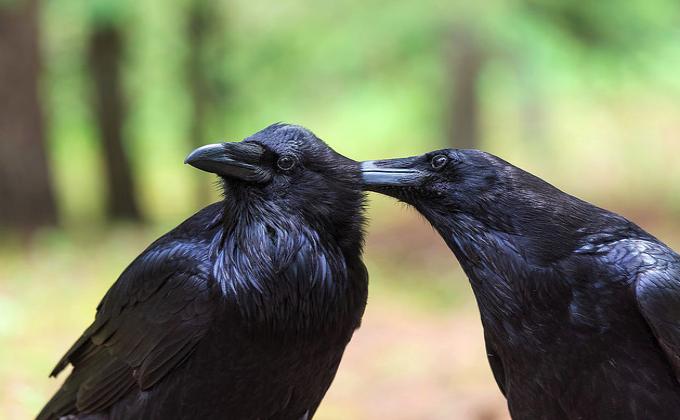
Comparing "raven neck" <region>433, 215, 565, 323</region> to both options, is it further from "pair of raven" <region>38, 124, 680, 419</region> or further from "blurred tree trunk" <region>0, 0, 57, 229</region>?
"blurred tree trunk" <region>0, 0, 57, 229</region>

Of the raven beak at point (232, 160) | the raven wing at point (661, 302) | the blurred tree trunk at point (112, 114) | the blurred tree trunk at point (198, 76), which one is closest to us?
the raven wing at point (661, 302)

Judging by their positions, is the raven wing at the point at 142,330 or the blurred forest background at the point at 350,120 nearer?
the raven wing at the point at 142,330

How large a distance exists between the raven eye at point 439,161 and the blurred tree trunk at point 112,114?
35.1ft

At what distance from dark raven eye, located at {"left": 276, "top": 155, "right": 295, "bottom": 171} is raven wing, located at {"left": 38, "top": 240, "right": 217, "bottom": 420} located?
1.71ft

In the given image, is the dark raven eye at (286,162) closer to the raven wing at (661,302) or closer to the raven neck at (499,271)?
the raven neck at (499,271)

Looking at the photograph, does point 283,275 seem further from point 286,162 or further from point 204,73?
point 204,73

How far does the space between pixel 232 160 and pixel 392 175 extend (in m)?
0.69

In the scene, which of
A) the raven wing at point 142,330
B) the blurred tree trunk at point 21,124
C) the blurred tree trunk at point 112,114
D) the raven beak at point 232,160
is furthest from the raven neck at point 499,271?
the blurred tree trunk at point 112,114

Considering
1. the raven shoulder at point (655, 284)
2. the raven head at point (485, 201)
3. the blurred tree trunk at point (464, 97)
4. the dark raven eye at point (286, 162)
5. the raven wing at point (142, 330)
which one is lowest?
the raven wing at point (142, 330)

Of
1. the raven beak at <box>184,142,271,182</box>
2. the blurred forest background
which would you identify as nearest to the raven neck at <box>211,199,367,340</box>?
the raven beak at <box>184,142,271,182</box>

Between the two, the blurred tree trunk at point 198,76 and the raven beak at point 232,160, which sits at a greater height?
the blurred tree trunk at point 198,76

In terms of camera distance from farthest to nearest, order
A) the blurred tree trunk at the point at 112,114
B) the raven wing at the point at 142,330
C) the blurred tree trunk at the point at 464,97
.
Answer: the blurred tree trunk at the point at 112,114, the blurred tree trunk at the point at 464,97, the raven wing at the point at 142,330

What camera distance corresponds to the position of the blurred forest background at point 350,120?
23.1 ft

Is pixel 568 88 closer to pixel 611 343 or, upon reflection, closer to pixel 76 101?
pixel 76 101
